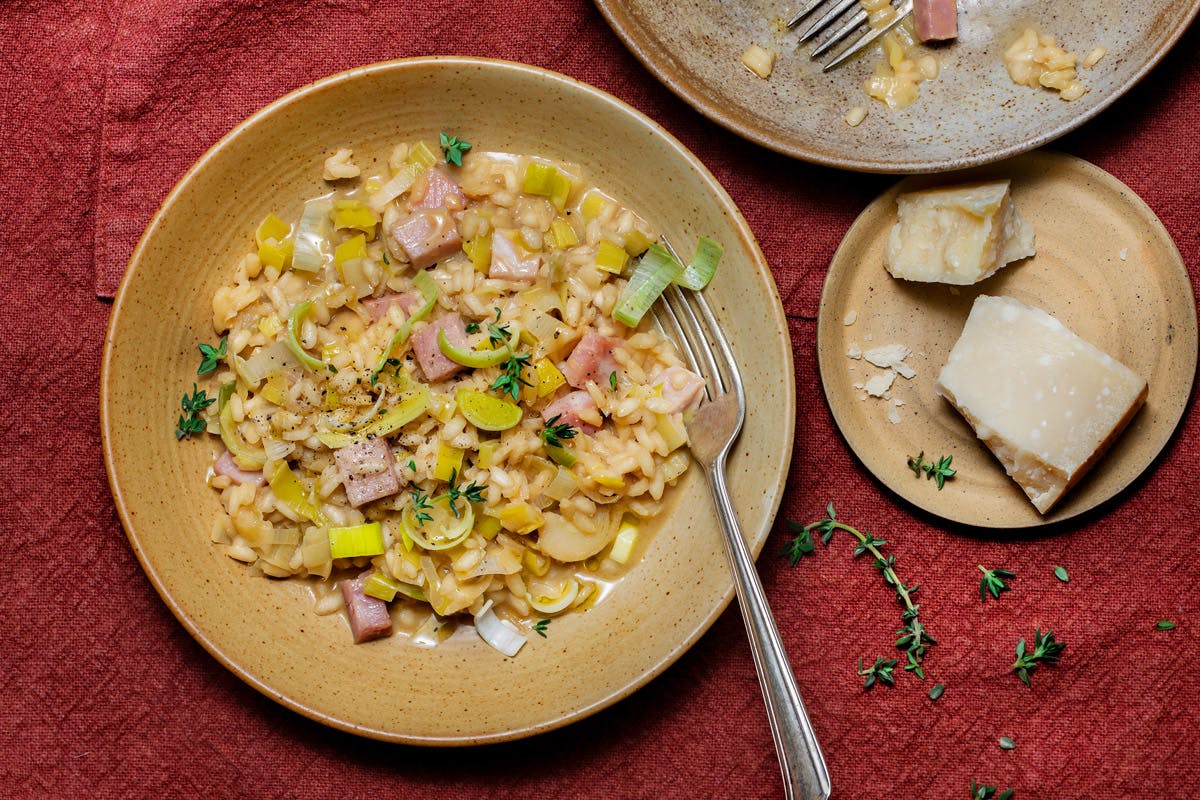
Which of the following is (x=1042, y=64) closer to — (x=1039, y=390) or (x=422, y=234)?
(x=1039, y=390)

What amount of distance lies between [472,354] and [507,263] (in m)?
0.26

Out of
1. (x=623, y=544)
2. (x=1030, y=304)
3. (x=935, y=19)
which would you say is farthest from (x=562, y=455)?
(x=935, y=19)

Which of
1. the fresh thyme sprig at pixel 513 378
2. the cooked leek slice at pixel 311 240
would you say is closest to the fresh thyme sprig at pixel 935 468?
the fresh thyme sprig at pixel 513 378

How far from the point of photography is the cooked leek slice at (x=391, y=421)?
239 cm

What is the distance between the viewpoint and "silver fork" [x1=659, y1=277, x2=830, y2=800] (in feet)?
7.17

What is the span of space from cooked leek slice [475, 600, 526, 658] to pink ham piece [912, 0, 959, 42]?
1.93 m

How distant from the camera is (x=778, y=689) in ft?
7.30

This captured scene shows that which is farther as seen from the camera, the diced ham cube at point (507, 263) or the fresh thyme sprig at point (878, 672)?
the fresh thyme sprig at point (878, 672)

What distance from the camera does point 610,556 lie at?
2.58 meters

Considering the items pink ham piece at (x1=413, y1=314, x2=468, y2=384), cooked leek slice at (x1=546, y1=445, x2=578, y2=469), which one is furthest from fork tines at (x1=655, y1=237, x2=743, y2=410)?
pink ham piece at (x1=413, y1=314, x2=468, y2=384)

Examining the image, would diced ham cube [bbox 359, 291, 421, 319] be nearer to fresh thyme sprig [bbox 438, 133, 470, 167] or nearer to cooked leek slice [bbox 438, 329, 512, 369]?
cooked leek slice [bbox 438, 329, 512, 369]

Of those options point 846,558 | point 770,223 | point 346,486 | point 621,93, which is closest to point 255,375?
point 346,486

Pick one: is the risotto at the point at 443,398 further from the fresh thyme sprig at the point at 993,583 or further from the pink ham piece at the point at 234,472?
the fresh thyme sprig at the point at 993,583

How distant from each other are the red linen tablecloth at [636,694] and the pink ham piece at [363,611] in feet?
1.30
